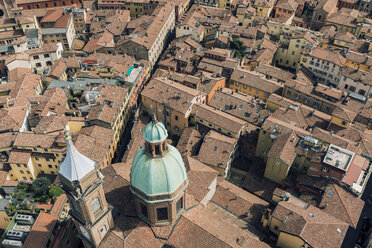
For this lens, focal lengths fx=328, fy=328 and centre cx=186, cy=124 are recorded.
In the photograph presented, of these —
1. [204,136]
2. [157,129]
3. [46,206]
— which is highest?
[157,129]

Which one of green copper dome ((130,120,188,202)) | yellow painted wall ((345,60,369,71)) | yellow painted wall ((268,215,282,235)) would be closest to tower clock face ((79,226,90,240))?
green copper dome ((130,120,188,202))

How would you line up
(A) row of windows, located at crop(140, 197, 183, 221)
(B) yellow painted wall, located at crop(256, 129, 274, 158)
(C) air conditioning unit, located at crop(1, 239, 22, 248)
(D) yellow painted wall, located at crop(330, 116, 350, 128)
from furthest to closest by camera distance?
(D) yellow painted wall, located at crop(330, 116, 350, 128) → (B) yellow painted wall, located at crop(256, 129, 274, 158) → (C) air conditioning unit, located at crop(1, 239, 22, 248) → (A) row of windows, located at crop(140, 197, 183, 221)

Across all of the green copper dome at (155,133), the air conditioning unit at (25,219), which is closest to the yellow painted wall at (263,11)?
the green copper dome at (155,133)

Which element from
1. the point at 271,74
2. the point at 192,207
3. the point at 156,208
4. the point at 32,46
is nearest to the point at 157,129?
the point at 156,208

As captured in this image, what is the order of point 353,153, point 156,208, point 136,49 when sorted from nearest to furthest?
1. point 156,208
2. point 353,153
3. point 136,49

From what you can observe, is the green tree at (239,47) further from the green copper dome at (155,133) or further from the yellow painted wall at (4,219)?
the yellow painted wall at (4,219)

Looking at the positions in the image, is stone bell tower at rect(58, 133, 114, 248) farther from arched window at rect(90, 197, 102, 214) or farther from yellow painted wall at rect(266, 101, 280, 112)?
yellow painted wall at rect(266, 101, 280, 112)

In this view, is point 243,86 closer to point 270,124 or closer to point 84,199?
point 270,124
